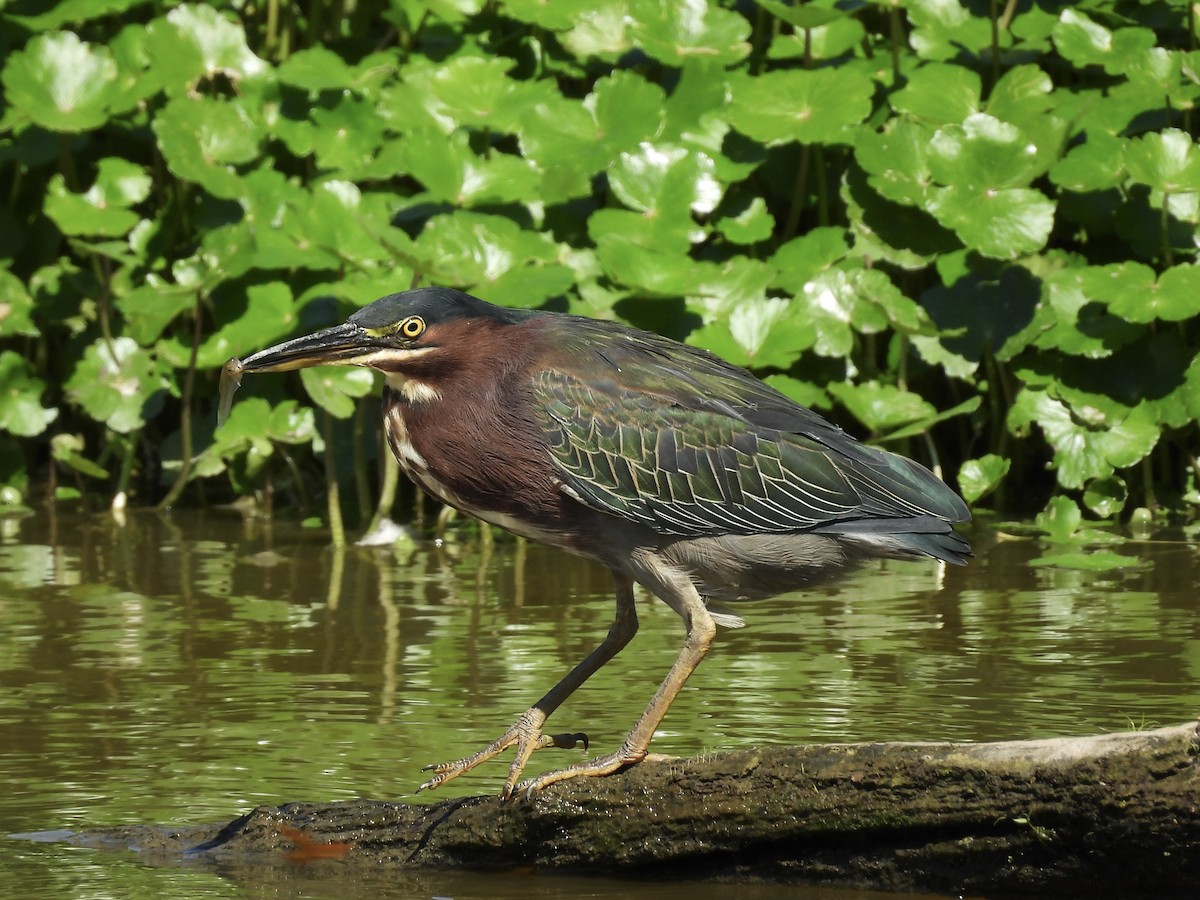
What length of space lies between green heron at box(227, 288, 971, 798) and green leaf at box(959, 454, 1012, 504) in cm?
299

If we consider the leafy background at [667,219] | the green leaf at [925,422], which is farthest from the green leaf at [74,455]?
the green leaf at [925,422]

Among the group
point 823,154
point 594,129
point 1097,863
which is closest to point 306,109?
point 594,129

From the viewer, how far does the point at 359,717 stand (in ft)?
16.7

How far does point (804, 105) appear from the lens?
312 inches

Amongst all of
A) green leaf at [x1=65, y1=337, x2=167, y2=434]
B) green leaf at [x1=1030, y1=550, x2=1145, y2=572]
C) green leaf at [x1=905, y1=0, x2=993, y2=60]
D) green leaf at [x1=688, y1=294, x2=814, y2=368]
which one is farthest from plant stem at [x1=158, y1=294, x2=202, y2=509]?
green leaf at [x1=1030, y1=550, x2=1145, y2=572]

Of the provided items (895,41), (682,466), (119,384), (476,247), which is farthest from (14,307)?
(682,466)

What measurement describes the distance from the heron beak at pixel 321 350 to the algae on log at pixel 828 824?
1.01 metres

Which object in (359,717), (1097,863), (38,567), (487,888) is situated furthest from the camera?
(38,567)

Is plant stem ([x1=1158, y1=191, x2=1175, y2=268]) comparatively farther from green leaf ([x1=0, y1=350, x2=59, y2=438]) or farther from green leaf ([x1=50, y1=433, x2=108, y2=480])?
green leaf ([x1=0, y1=350, x2=59, y2=438])

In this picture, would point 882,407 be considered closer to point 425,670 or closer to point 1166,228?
point 1166,228

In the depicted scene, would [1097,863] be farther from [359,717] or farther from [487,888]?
[359,717]

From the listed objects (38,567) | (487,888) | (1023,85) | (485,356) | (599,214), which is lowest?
(487,888)

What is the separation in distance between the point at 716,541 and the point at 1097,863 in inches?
47.9

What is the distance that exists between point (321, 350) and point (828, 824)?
5.11 feet
